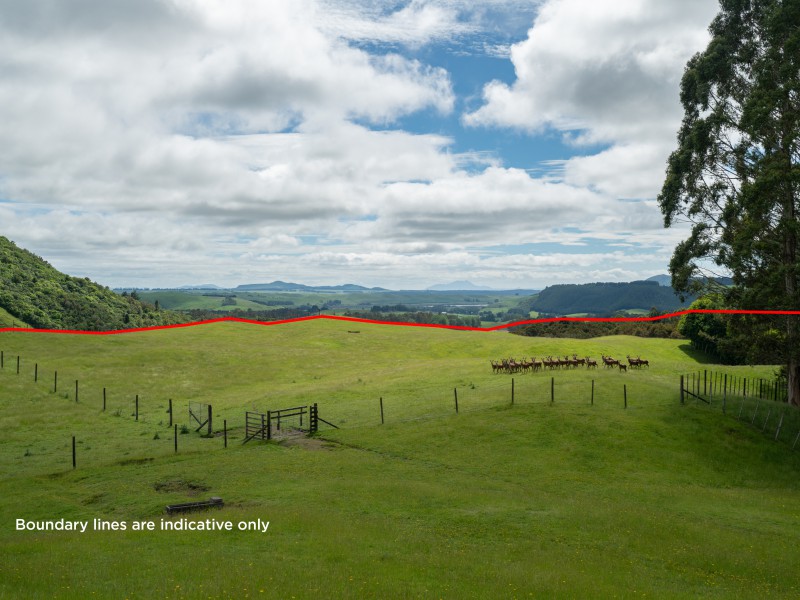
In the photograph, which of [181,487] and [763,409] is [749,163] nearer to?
[763,409]

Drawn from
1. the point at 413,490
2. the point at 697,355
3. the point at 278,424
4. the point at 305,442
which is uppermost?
the point at 697,355

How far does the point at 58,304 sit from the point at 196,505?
6505 inches

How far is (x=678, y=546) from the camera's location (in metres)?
23.8

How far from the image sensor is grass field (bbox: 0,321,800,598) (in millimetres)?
19438

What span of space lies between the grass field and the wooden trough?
0.71 meters

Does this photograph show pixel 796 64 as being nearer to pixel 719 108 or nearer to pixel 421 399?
pixel 719 108

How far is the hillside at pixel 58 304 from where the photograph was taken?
152 m

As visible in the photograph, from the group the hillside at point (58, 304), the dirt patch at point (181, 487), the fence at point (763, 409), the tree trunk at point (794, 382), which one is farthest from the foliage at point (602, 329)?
the hillside at point (58, 304)

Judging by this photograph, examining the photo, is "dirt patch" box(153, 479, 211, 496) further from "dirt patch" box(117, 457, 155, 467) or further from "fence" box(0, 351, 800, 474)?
"fence" box(0, 351, 800, 474)

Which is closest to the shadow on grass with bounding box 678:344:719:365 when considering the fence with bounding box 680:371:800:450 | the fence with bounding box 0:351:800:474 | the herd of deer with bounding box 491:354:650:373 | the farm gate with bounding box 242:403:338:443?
the fence with bounding box 0:351:800:474

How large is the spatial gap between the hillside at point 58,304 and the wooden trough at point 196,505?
128 metres

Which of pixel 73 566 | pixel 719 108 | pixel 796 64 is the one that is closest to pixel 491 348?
pixel 719 108

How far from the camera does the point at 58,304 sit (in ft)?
547

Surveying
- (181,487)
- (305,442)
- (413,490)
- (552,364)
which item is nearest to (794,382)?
(552,364)
